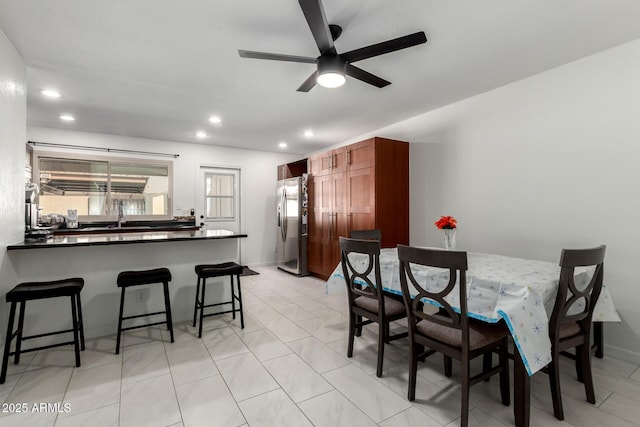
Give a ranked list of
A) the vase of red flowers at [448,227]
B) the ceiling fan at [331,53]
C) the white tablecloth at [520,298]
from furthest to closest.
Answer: the vase of red flowers at [448,227] → the ceiling fan at [331,53] → the white tablecloth at [520,298]

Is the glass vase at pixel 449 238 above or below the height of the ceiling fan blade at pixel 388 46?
below

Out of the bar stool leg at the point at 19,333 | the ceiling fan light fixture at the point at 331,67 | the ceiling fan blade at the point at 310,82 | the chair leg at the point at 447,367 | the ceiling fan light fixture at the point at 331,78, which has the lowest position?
the chair leg at the point at 447,367

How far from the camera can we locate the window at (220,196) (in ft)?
19.9

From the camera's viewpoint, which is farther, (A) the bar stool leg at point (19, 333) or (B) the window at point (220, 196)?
(B) the window at point (220, 196)

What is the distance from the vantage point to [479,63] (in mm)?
2746

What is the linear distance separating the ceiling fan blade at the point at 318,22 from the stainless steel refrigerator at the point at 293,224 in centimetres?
340

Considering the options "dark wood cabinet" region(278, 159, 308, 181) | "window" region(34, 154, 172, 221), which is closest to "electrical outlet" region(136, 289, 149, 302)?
"window" region(34, 154, 172, 221)

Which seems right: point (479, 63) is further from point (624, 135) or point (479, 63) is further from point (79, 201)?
point (79, 201)

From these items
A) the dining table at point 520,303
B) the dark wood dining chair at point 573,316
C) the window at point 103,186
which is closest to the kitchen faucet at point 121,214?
the window at point 103,186

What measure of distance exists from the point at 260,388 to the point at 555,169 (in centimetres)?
324

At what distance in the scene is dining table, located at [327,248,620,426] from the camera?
5.16 ft

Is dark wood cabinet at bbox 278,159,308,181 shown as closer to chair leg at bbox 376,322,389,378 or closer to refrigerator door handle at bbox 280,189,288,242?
refrigerator door handle at bbox 280,189,288,242

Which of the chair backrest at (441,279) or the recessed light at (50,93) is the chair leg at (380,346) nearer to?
the chair backrest at (441,279)

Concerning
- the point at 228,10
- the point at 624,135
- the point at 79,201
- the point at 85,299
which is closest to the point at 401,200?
the point at 624,135
